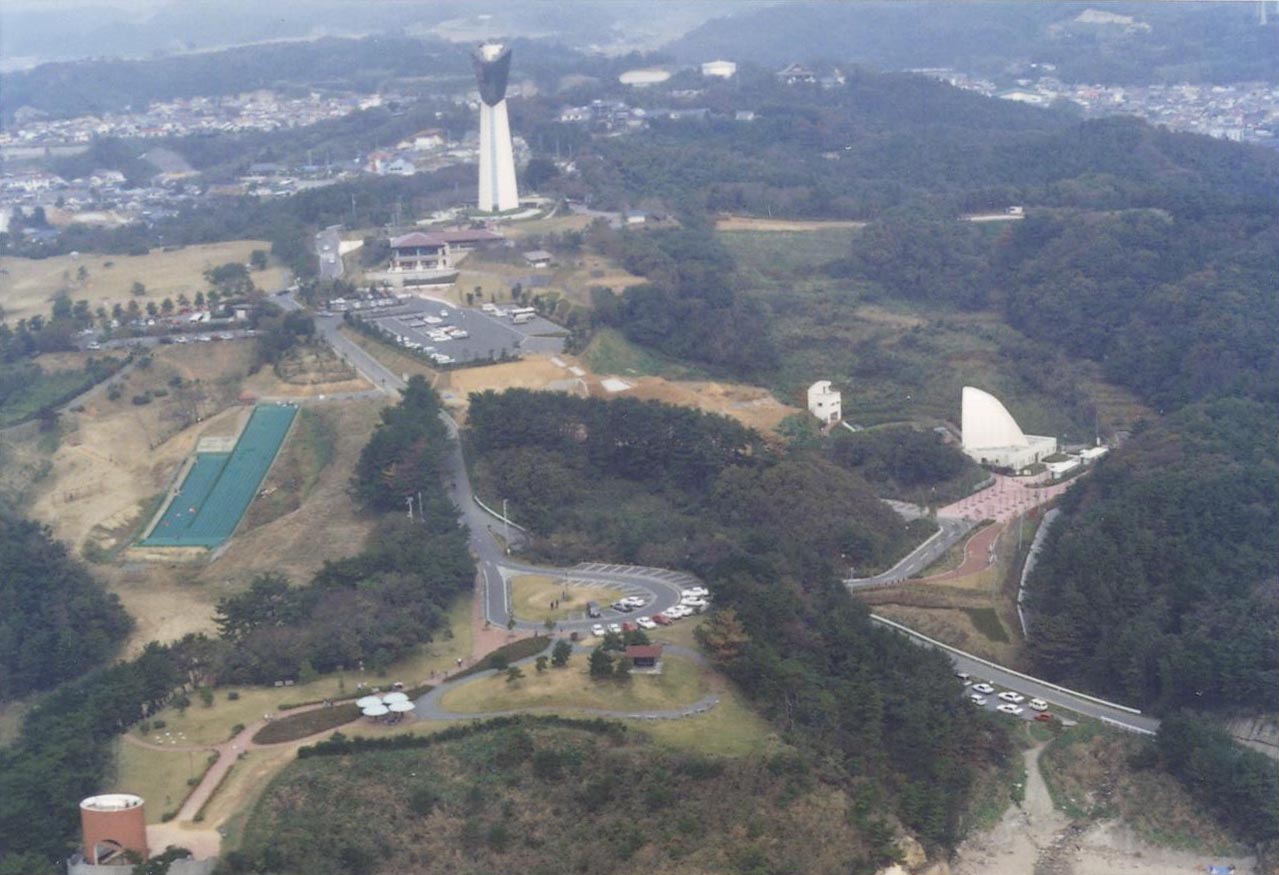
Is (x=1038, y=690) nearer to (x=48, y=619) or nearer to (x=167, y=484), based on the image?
(x=48, y=619)

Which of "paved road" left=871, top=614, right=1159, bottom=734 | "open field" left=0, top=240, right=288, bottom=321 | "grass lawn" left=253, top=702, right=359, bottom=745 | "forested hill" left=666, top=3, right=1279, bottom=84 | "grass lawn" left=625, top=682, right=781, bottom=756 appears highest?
"forested hill" left=666, top=3, right=1279, bottom=84

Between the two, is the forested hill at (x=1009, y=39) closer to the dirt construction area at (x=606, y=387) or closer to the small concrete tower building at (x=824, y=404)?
the small concrete tower building at (x=824, y=404)

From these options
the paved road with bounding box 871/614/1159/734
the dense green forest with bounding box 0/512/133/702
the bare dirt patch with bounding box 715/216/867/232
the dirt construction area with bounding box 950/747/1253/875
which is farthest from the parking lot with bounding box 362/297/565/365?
the dirt construction area with bounding box 950/747/1253/875

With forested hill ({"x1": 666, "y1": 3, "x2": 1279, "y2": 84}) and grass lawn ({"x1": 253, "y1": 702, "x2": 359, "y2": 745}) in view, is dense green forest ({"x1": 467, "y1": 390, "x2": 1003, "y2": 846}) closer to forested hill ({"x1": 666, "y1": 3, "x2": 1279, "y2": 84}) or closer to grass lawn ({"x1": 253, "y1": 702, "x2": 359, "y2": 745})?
A: grass lawn ({"x1": 253, "y1": 702, "x2": 359, "y2": 745})

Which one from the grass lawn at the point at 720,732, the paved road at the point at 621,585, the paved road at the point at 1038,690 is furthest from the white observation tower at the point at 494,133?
the grass lawn at the point at 720,732

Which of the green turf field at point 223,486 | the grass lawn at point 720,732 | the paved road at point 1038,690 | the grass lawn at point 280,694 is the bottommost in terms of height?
the paved road at point 1038,690

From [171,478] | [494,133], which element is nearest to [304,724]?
[171,478]
